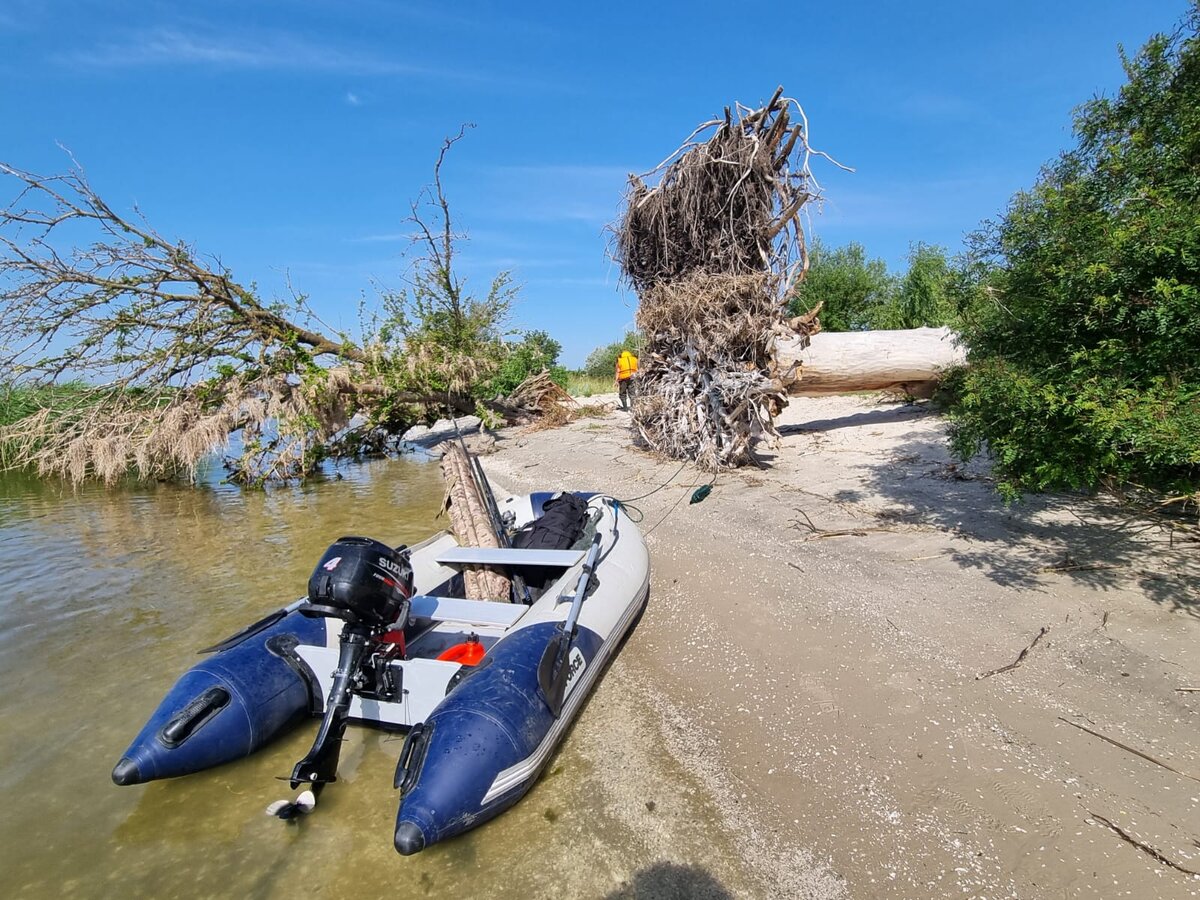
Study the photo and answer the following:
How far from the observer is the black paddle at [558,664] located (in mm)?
2932

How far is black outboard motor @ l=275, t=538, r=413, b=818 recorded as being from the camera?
2852 mm

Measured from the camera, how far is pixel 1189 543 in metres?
4.35

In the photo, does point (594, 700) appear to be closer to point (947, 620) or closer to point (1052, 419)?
point (947, 620)

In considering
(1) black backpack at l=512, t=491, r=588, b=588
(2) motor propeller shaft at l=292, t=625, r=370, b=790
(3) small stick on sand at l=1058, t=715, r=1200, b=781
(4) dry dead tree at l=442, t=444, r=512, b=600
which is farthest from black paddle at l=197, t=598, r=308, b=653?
(3) small stick on sand at l=1058, t=715, r=1200, b=781

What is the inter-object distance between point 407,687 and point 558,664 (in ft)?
2.77

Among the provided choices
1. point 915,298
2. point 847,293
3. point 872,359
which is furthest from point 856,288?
point 872,359

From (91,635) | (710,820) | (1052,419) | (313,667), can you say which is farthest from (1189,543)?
(91,635)

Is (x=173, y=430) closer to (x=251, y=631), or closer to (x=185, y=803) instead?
(x=251, y=631)

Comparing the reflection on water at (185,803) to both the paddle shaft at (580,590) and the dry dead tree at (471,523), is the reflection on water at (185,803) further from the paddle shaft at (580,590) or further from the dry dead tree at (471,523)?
the dry dead tree at (471,523)

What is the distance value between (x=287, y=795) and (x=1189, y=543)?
6406mm

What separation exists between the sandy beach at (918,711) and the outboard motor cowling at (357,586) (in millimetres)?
1377

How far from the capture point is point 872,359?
35.0 ft

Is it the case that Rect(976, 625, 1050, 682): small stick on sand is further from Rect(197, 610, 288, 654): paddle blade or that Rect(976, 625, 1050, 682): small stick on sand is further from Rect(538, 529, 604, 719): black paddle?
Rect(197, 610, 288, 654): paddle blade

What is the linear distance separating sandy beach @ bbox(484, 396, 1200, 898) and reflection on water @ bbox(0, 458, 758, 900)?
1.10 feet
